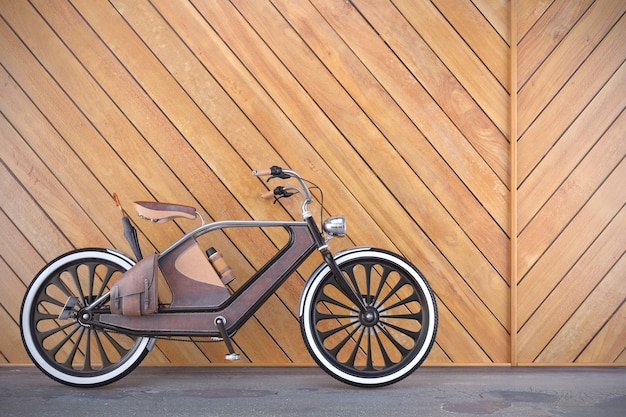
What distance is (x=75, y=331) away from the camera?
107 inches

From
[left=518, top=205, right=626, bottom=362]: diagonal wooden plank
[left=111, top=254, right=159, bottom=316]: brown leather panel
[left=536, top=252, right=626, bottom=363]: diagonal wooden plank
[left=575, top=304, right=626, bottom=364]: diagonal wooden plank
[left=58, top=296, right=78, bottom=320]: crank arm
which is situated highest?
[left=58, top=296, right=78, bottom=320]: crank arm

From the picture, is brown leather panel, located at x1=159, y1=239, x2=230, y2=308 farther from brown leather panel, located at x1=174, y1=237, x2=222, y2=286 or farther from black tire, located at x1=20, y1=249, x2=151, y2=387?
black tire, located at x1=20, y1=249, x2=151, y2=387

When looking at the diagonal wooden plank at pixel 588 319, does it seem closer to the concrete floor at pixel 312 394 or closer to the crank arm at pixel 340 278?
the concrete floor at pixel 312 394

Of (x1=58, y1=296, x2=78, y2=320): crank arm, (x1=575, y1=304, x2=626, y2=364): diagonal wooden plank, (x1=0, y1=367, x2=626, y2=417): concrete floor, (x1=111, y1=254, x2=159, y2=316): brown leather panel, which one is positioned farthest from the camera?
(x1=575, y1=304, x2=626, y2=364): diagonal wooden plank

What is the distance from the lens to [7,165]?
3.05 m

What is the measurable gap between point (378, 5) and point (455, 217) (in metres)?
1.10

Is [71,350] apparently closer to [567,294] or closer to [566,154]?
[567,294]

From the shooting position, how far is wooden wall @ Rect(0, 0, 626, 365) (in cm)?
301

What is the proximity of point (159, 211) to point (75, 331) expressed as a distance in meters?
0.66

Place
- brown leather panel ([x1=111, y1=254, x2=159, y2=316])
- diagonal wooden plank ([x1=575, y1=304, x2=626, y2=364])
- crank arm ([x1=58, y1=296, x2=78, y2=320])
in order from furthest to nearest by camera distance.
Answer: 1. diagonal wooden plank ([x1=575, y1=304, x2=626, y2=364])
2. crank arm ([x1=58, y1=296, x2=78, y2=320])
3. brown leather panel ([x1=111, y1=254, x2=159, y2=316])

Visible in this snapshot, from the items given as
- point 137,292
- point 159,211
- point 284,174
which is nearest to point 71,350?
point 137,292

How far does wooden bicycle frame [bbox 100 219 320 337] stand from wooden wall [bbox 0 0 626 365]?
0.36 m

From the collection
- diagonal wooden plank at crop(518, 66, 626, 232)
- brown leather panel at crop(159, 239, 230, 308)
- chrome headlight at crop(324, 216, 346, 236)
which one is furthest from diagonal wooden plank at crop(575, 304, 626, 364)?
brown leather panel at crop(159, 239, 230, 308)

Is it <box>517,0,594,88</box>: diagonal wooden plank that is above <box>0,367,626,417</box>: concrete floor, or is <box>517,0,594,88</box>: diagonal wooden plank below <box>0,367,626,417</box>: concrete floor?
above
